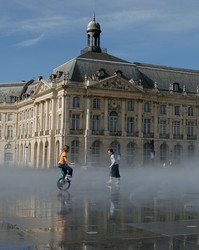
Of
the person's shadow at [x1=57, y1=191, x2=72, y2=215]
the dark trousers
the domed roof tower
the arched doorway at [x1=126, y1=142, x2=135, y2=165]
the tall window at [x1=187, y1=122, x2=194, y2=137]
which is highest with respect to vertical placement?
the domed roof tower

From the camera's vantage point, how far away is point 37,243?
24.5 ft

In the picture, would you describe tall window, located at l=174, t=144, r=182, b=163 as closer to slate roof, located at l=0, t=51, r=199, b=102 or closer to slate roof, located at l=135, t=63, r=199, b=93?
slate roof, located at l=0, t=51, r=199, b=102

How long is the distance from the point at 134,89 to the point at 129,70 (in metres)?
4.21

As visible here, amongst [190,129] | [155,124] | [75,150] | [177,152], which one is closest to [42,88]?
[75,150]

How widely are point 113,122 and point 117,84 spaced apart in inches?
249

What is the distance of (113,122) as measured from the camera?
74.9m

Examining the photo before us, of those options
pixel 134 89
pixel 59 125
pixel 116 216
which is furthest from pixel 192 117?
pixel 116 216

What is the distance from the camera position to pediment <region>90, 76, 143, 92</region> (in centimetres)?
7306

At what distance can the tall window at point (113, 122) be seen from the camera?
7456 cm

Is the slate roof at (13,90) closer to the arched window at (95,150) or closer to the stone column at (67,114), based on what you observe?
the stone column at (67,114)

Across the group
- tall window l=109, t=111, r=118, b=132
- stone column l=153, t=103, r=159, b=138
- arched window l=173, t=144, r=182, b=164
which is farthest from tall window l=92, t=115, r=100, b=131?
arched window l=173, t=144, r=182, b=164

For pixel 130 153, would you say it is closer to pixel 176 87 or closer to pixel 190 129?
pixel 190 129

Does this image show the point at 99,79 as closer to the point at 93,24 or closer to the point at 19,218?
the point at 93,24

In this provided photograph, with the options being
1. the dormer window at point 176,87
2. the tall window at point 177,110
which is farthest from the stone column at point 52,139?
the dormer window at point 176,87
